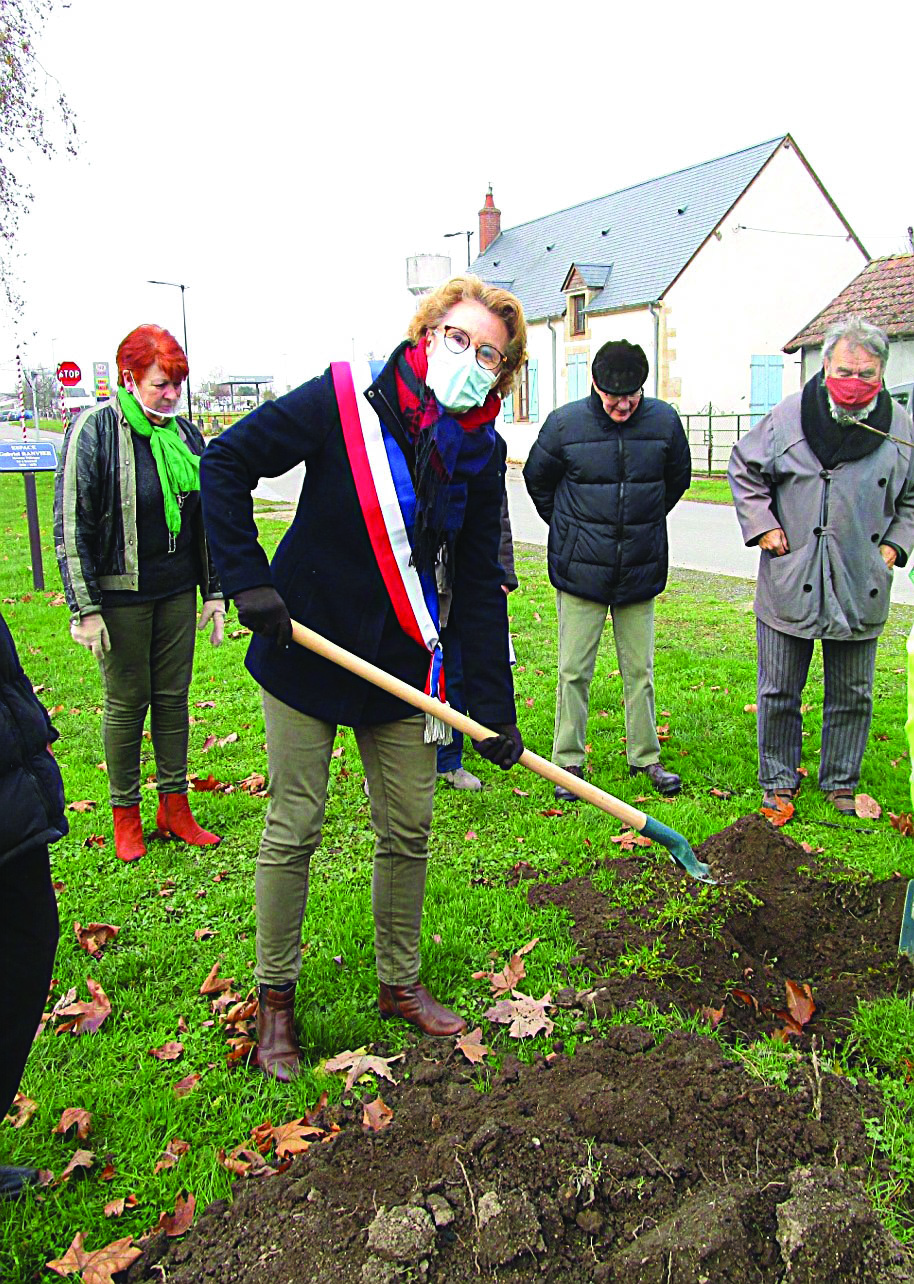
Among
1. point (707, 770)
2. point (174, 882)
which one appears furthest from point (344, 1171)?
point (707, 770)

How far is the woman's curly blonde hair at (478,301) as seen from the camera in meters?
3.01

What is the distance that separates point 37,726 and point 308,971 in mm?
1708

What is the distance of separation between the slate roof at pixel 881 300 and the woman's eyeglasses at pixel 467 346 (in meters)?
20.5

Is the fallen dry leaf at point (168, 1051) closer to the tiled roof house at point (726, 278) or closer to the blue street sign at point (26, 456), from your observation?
the blue street sign at point (26, 456)

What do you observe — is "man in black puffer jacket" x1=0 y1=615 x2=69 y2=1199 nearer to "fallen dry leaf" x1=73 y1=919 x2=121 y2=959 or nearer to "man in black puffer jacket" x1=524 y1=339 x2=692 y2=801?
"fallen dry leaf" x1=73 y1=919 x2=121 y2=959

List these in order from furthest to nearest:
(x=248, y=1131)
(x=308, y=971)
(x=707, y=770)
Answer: (x=707, y=770) → (x=308, y=971) → (x=248, y=1131)

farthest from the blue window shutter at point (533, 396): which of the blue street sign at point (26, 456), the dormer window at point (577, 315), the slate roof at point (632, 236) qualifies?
the blue street sign at point (26, 456)

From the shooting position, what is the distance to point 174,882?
4.68 meters

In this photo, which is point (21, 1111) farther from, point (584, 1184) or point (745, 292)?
point (745, 292)

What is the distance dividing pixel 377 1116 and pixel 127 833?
2.48 metres

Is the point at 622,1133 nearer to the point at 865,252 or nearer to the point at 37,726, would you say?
the point at 37,726

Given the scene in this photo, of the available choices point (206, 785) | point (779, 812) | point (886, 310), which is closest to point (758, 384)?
point (886, 310)

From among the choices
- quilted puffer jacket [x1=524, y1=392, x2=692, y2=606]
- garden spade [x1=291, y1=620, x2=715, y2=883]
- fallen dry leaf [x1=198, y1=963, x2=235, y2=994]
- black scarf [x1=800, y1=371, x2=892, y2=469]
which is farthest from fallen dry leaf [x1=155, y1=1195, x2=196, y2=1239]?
black scarf [x1=800, y1=371, x2=892, y2=469]

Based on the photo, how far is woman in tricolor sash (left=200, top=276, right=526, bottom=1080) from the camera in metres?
2.96
